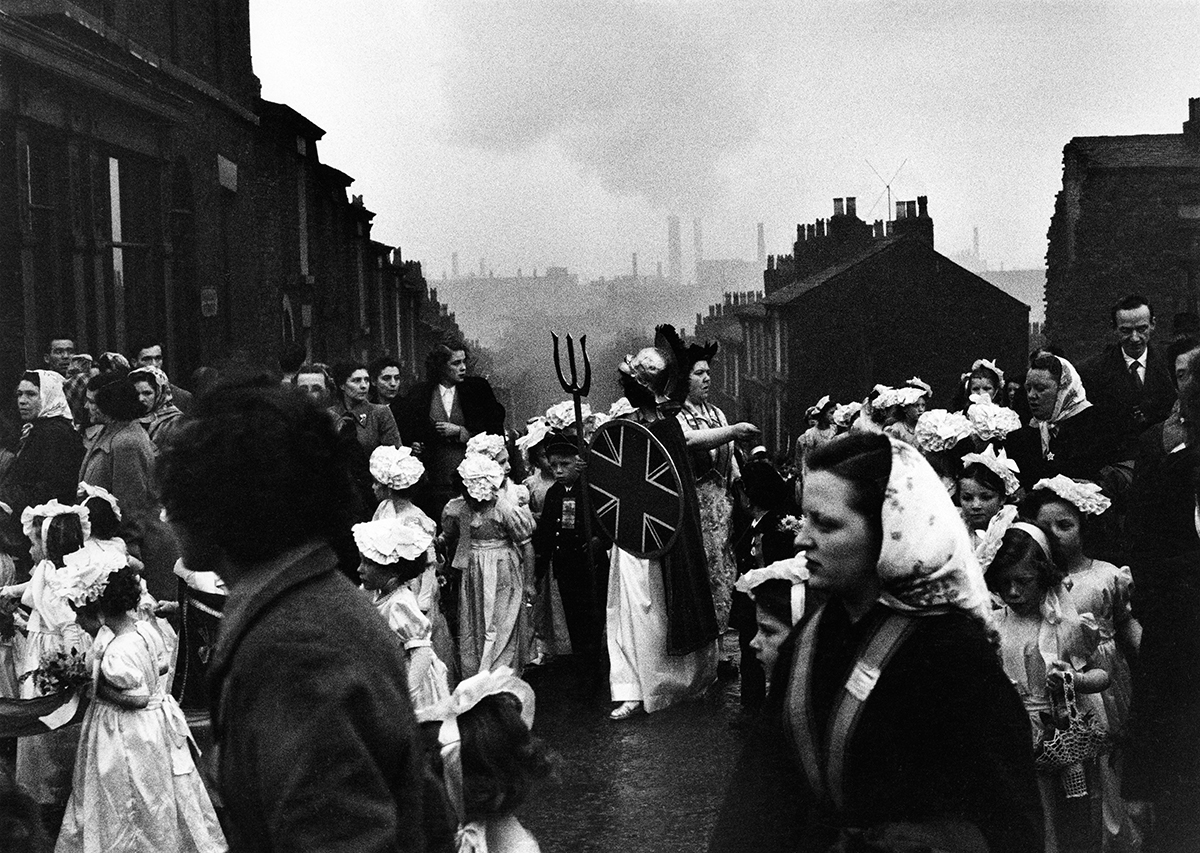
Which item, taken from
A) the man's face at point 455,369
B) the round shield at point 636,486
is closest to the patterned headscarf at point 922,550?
the round shield at point 636,486

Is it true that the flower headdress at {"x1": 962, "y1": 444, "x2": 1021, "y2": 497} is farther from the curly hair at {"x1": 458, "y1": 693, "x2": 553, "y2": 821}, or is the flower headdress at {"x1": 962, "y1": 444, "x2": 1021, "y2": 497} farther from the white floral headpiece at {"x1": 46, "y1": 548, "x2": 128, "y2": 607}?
the curly hair at {"x1": 458, "y1": 693, "x2": 553, "y2": 821}

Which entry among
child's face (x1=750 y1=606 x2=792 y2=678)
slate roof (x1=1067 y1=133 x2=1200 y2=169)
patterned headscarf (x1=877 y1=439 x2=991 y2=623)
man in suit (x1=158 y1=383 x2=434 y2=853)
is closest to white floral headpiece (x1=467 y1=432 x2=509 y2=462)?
child's face (x1=750 y1=606 x2=792 y2=678)

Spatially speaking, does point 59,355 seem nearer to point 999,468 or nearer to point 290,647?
point 999,468

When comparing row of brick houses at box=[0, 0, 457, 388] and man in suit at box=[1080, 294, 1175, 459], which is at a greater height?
row of brick houses at box=[0, 0, 457, 388]

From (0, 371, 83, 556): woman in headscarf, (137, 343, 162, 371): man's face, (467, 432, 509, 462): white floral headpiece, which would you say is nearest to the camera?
(0, 371, 83, 556): woman in headscarf

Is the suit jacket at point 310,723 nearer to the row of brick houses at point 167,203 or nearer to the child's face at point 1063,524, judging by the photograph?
the child's face at point 1063,524

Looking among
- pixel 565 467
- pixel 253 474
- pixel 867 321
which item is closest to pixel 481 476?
pixel 565 467

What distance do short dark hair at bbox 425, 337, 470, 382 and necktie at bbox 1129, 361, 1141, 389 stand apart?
3.90 m

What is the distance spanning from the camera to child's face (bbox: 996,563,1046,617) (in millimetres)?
5387

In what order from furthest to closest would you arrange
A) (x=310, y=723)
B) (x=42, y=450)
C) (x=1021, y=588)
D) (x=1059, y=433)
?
(x=42, y=450), (x=1059, y=433), (x=1021, y=588), (x=310, y=723)

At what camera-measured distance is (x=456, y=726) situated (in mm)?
3635

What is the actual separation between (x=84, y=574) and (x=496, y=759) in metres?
3.27

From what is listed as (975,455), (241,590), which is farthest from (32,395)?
(241,590)

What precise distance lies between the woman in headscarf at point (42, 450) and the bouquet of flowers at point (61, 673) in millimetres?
1329
